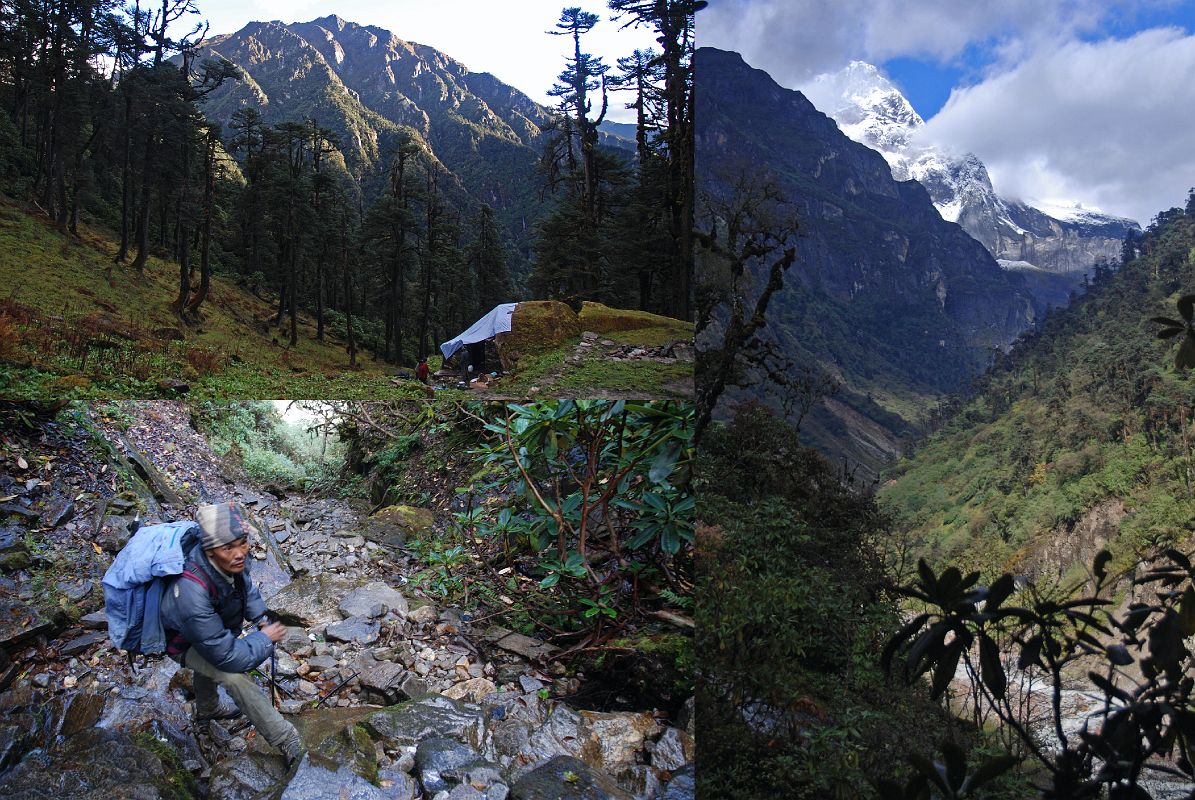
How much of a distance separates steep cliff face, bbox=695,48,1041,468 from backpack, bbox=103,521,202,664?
2266 millimetres

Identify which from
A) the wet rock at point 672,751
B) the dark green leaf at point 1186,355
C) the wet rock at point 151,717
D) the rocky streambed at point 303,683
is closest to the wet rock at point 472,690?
the rocky streambed at point 303,683

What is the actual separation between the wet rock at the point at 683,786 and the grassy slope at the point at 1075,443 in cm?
140

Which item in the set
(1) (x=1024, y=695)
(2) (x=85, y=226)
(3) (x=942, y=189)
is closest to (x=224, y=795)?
(2) (x=85, y=226)

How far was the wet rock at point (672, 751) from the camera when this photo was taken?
112 inches

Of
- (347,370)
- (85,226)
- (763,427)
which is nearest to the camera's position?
(85,226)

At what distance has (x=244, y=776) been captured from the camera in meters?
2.25

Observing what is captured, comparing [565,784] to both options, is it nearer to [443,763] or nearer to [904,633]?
[443,763]

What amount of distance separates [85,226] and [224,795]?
1849 mm

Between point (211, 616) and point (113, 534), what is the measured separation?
0.49 m

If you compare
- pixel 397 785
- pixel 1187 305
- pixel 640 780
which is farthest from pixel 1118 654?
pixel 397 785

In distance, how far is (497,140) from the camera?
9.08 ft

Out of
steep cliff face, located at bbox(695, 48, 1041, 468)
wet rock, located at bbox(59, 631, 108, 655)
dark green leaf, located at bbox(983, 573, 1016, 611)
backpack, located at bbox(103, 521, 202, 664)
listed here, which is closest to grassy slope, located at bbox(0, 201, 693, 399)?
backpack, located at bbox(103, 521, 202, 664)

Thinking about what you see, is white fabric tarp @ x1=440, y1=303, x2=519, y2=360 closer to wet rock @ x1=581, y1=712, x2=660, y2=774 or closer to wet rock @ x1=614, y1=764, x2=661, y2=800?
wet rock @ x1=581, y1=712, x2=660, y2=774

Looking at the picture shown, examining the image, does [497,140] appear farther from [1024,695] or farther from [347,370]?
[1024,695]
